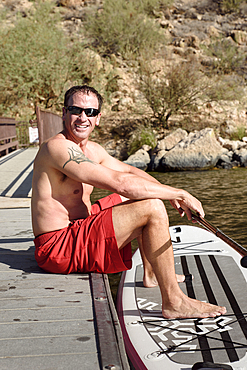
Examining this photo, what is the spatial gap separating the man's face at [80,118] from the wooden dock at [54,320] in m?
0.98

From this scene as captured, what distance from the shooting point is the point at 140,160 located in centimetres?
1372

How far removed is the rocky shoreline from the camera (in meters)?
12.9

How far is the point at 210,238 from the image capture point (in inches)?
168

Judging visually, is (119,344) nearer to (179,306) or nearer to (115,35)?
(179,306)

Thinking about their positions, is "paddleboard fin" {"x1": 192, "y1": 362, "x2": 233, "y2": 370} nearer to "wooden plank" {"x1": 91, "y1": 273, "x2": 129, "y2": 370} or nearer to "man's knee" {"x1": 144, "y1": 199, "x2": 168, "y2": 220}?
"wooden plank" {"x1": 91, "y1": 273, "x2": 129, "y2": 370}

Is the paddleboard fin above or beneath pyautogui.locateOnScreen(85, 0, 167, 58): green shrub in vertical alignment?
beneath

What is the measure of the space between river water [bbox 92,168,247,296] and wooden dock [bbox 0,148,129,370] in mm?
1783

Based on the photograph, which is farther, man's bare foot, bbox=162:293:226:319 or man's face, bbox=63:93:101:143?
man's face, bbox=63:93:101:143

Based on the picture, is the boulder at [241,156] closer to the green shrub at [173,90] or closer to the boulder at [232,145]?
the boulder at [232,145]

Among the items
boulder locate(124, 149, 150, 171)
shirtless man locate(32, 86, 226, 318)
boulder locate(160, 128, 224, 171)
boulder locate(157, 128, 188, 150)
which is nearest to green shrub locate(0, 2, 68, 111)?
boulder locate(124, 149, 150, 171)

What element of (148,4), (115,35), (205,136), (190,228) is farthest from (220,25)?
(190,228)

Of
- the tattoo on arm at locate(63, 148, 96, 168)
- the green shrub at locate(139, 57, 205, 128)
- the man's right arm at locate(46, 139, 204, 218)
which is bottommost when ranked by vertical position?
the man's right arm at locate(46, 139, 204, 218)

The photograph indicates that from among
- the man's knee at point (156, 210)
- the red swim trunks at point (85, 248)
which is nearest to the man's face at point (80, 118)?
the red swim trunks at point (85, 248)

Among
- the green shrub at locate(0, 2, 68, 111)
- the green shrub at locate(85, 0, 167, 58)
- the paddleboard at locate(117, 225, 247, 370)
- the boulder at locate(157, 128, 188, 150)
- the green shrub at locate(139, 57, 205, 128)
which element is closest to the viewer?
the paddleboard at locate(117, 225, 247, 370)
